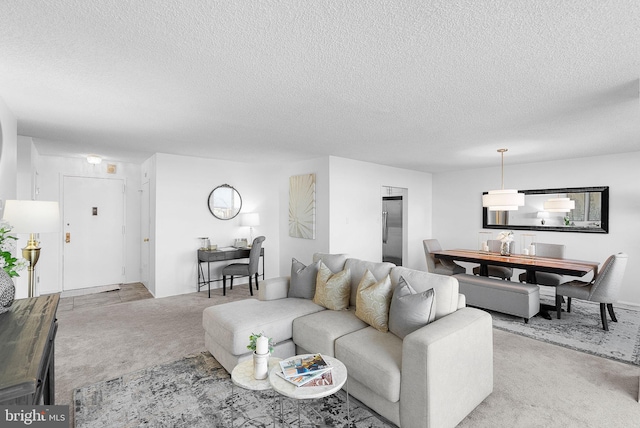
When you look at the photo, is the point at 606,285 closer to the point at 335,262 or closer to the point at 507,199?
the point at 507,199

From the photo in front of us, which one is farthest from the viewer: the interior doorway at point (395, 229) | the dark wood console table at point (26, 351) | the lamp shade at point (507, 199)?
the interior doorway at point (395, 229)

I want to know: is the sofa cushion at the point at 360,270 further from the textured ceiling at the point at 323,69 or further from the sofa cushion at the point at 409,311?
the textured ceiling at the point at 323,69

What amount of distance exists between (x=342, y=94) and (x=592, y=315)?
14.1ft

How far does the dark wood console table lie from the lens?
3.41ft

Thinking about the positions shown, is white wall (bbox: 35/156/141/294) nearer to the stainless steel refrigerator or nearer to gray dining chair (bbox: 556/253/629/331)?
the stainless steel refrigerator

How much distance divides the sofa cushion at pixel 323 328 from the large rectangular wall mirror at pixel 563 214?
4.71 meters

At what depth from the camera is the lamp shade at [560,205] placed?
5059mm

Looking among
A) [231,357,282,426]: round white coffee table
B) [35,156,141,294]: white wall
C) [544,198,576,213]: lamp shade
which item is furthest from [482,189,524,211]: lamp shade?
[35,156,141,294]: white wall

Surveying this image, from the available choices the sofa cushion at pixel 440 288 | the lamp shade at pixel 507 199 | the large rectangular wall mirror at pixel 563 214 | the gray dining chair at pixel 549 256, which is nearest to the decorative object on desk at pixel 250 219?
the sofa cushion at pixel 440 288

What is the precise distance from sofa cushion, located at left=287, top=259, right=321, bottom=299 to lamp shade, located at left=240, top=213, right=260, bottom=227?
268 centimetres

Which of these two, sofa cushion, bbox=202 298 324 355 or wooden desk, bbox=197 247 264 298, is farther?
wooden desk, bbox=197 247 264 298

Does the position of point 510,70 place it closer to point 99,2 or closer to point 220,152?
point 99,2

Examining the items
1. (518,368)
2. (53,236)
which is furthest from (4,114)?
(518,368)

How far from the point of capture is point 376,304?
95.0 inches
